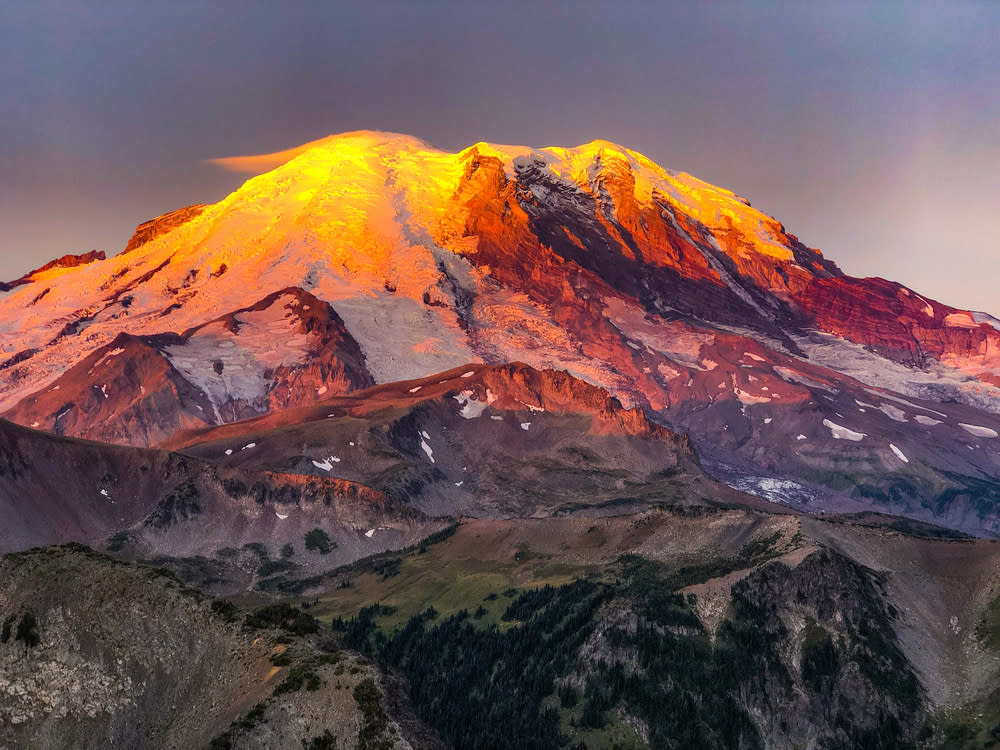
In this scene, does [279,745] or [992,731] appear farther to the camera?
[992,731]

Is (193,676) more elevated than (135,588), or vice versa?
(135,588)

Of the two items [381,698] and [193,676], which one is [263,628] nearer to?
[193,676]

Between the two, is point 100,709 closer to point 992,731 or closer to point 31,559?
point 31,559

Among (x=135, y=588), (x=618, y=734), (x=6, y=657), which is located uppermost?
(x=135, y=588)

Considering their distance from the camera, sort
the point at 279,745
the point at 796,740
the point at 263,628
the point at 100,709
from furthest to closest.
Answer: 1. the point at 796,740
2. the point at 263,628
3. the point at 100,709
4. the point at 279,745

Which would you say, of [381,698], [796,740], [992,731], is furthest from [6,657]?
[992,731]

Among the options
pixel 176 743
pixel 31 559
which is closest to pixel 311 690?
pixel 176 743

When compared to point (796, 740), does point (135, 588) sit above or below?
above

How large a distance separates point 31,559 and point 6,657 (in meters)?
18.2

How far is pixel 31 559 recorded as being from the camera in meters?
138

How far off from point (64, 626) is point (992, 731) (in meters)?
152

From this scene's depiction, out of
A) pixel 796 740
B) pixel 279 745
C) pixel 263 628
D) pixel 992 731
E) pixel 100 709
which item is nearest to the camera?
pixel 279 745

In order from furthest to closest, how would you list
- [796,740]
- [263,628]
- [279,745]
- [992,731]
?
[796,740] < [992,731] < [263,628] < [279,745]

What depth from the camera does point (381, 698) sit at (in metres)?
118
